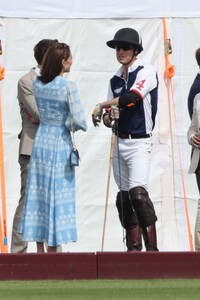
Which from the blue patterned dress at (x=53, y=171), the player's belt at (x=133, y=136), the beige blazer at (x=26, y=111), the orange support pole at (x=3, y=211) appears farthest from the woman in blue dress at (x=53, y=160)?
the orange support pole at (x=3, y=211)

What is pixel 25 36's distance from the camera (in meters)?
10.5

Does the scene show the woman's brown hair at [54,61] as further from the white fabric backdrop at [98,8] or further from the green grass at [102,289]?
the green grass at [102,289]

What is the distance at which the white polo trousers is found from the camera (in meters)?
9.03

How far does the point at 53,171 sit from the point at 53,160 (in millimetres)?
89

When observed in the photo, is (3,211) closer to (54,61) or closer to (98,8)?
(54,61)

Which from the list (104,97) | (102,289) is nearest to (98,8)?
(104,97)

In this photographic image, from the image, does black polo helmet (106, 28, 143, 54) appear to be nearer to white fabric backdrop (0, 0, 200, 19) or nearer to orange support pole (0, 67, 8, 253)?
white fabric backdrop (0, 0, 200, 19)

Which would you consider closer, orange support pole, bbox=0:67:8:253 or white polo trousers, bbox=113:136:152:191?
white polo trousers, bbox=113:136:152:191

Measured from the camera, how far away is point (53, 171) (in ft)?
29.5

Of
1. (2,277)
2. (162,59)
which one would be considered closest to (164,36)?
(162,59)

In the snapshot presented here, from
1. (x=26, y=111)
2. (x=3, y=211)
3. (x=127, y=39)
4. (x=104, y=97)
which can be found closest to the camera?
(x=127, y=39)

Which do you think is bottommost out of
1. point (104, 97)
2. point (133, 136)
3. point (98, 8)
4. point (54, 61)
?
point (133, 136)

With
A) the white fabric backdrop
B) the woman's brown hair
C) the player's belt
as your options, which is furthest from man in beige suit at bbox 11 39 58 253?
the player's belt

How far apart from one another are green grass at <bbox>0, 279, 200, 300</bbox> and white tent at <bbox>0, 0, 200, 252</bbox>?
245 cm
